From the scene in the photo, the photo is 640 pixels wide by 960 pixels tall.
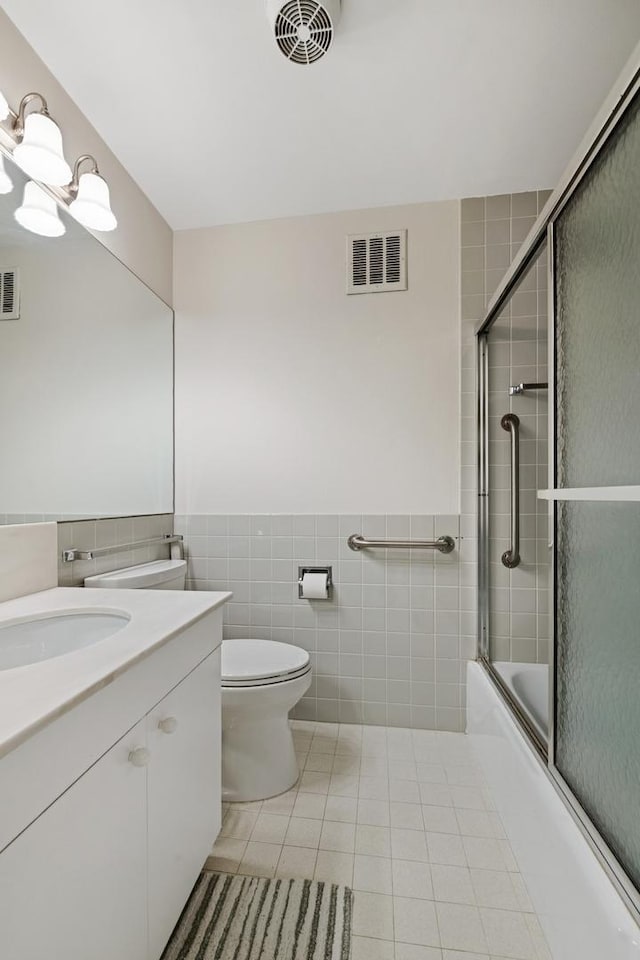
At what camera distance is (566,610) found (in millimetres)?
1104

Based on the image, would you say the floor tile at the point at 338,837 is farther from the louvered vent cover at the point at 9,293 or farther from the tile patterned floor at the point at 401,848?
the louvered vent cover at the point at 9,293

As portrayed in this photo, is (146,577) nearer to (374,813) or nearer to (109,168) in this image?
(374,813)

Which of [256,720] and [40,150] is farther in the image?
[256,720]

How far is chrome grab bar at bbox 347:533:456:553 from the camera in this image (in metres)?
1.95

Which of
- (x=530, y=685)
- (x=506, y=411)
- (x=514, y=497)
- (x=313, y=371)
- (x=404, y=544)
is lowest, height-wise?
(x=530, y=685)

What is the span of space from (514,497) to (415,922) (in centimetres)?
138

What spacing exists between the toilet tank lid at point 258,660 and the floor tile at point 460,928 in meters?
0.72

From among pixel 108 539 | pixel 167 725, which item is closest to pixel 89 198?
pixel 108 539

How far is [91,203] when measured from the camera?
147 cm

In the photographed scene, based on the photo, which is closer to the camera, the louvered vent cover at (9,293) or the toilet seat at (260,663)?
the louvered vent cover at (9,293)

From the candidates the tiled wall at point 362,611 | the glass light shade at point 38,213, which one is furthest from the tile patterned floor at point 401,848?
the glass light shade at point 38,213

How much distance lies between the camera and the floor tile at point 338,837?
4.32 ft

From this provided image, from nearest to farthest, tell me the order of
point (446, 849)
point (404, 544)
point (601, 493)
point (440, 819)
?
point (601, 493)
point (446, 849)
point (440, 819)
point (404, 544)

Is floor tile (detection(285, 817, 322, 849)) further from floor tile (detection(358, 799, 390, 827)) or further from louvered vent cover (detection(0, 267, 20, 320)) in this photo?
louvered vent cover (detection(0, 267, 20, 320))
